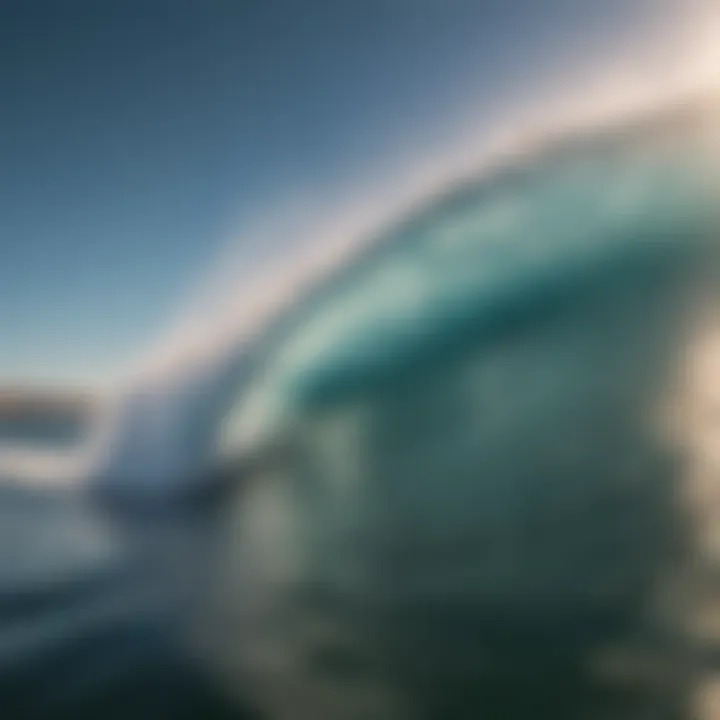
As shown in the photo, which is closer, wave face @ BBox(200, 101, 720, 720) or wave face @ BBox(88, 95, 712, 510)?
wave face @ BBox(200, 101, 720, 720)

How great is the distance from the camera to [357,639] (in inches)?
62.8

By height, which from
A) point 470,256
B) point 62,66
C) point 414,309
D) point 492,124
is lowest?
point 414,309

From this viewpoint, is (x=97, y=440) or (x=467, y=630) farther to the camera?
(x=97, y=440)

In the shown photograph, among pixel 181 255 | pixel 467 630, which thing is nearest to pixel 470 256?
pixel 181 255

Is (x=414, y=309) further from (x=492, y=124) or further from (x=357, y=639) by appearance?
(x=357, y=639)

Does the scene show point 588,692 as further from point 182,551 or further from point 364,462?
point 182,551

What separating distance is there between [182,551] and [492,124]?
3.47 feet

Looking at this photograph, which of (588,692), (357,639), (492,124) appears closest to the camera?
(588,692)

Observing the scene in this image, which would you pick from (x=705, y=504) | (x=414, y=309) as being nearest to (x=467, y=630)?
(x=705, y=504)

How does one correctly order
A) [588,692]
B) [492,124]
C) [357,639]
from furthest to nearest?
[492,124], [357,639], [588,692]

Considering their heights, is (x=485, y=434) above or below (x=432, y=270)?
below

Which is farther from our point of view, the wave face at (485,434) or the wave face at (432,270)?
the wave face at (432,270)

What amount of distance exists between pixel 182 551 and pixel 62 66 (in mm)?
1042

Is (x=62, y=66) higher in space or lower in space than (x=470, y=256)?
higher
